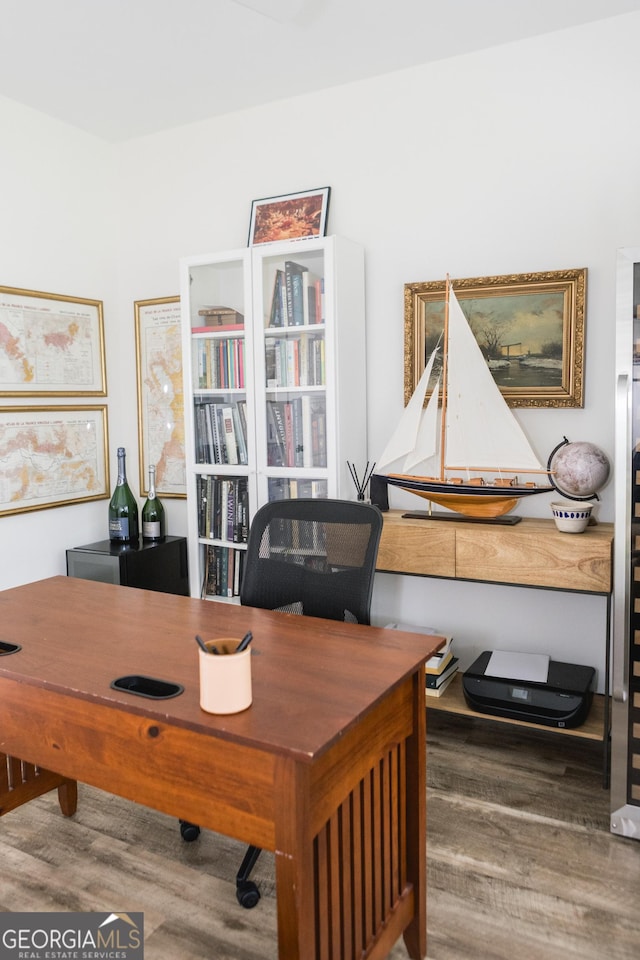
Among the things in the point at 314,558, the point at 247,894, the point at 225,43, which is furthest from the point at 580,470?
the point at 225,43

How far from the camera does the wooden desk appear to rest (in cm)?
133

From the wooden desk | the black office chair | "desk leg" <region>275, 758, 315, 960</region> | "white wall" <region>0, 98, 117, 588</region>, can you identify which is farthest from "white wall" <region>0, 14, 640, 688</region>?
"desk leg" <region>275, 758, 315, 960</region>

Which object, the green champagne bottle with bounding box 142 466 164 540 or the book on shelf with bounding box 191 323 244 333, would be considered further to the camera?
the green champagne bottle with bounding box 142 466 164 540

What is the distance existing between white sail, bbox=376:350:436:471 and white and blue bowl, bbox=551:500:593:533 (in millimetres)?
611

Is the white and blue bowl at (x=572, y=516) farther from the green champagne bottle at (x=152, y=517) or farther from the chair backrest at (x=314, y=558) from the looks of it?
the green champagne bottle at (x=152, y=517)

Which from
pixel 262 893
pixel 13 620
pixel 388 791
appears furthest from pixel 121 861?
pixel 388 791

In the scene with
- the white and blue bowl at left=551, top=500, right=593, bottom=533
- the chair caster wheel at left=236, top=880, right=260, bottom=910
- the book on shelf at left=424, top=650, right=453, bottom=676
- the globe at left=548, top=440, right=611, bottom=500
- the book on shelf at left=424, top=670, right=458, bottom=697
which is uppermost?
the globe at left=548, top=440, right=611, bottom=500

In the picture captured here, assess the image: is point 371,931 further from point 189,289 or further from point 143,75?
point 143,75

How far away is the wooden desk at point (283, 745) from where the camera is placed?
1333mm

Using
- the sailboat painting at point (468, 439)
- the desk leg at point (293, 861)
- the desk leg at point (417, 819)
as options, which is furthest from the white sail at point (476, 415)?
the desk leg at point (293, 861)

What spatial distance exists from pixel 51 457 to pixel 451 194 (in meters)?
2.22

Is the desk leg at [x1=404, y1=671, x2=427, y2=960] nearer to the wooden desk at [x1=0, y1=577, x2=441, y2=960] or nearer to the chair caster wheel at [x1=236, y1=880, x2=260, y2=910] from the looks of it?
the wooden desk at [x1=0, y1=577, x2=441, y2=960]

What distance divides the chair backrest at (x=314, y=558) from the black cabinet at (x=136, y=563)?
128 cm

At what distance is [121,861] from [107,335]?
264 centimetres
